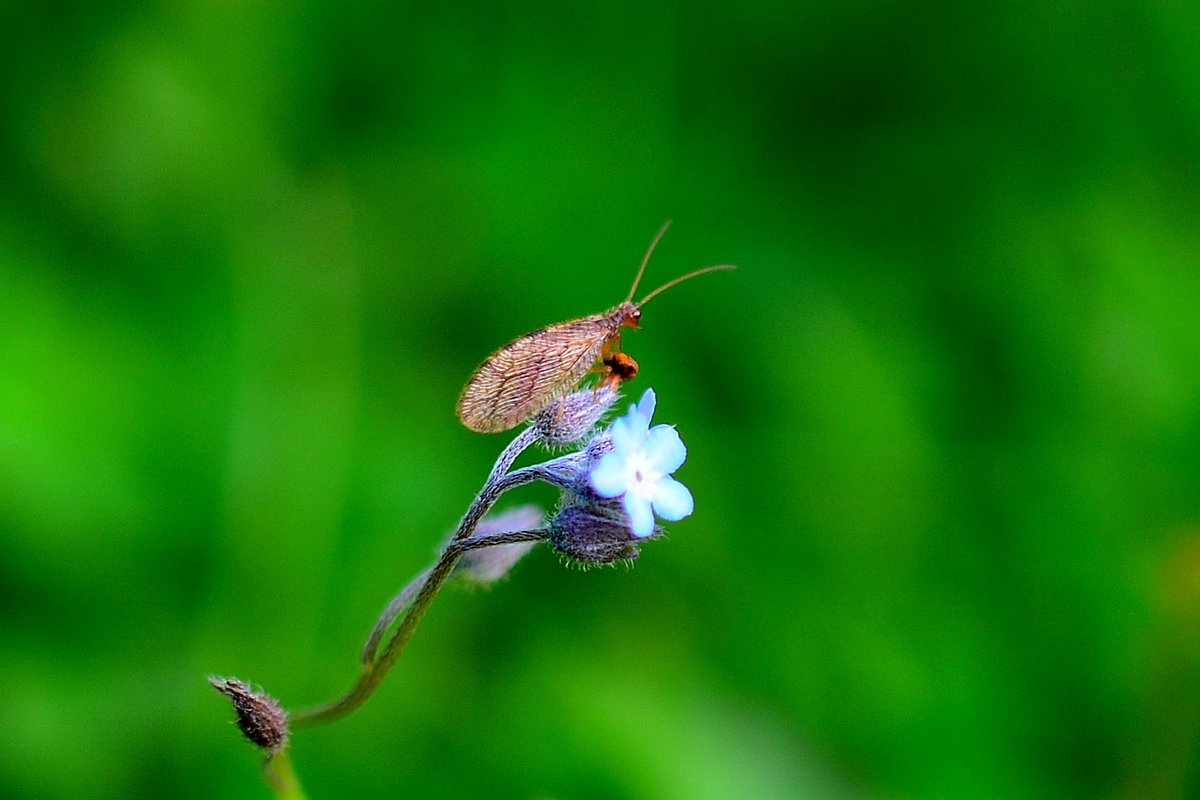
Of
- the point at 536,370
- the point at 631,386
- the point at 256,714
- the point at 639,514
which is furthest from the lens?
the point at 631,386

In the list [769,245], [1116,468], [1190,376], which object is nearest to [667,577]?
[769,245]

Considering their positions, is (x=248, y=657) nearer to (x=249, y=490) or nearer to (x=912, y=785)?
(x=249, y=490)

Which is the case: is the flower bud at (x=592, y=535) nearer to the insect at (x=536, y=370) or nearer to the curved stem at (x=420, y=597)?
the curved stem at (x=420, y=597)

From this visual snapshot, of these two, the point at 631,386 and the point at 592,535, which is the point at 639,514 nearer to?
the point at 592,535

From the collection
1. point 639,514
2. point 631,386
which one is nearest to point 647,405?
point 639,514

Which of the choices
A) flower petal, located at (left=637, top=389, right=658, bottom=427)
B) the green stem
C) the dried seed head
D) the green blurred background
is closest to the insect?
flower petal, located at (left=637, top=389, right=658, bottom=427)

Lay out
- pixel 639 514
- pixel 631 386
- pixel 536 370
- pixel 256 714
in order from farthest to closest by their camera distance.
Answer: pixel 631 386
pixel 536 370
pixel 256 714
pixel 639 514
